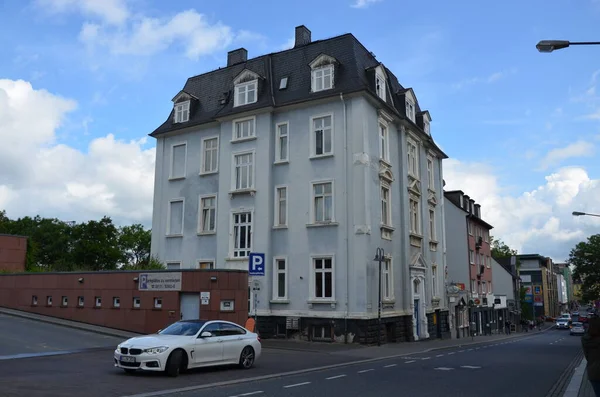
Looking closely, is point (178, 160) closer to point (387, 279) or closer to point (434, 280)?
point (387, 279)

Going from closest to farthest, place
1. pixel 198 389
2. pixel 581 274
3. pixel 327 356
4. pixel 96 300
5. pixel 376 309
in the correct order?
pixel 198 389 → pixel 327 356 → pixel 96 300 → pixel 376 309 → pixel 581 274

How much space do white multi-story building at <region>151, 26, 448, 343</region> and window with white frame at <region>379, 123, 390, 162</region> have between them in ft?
0.26

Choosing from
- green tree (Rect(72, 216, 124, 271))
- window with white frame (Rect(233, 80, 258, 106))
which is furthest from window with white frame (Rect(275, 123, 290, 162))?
green tree (Rect(72, 216, 124, 271))

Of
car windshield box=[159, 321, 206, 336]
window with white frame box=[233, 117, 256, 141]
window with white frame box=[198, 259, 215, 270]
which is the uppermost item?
window with white frame box=[233, 117, 256, 141]

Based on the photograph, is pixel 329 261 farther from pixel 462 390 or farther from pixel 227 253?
pixel 462 390

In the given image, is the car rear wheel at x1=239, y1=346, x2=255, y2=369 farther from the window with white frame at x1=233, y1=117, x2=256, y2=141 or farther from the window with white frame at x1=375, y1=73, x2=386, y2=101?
the window with white frame at x1=375, y1=73, x2=386, y2=101

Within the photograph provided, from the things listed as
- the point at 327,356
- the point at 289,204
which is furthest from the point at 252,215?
the point at 327,356

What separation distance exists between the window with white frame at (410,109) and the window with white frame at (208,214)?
528 inches

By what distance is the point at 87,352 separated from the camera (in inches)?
714

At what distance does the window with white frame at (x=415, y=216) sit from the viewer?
34.1 m

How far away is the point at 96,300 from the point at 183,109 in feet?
48.5

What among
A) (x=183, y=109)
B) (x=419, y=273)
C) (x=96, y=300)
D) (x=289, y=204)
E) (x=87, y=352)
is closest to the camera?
(x=87, y=352)

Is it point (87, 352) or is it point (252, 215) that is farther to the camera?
point (252, 215)

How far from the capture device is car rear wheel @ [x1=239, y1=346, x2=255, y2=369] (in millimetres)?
15508
